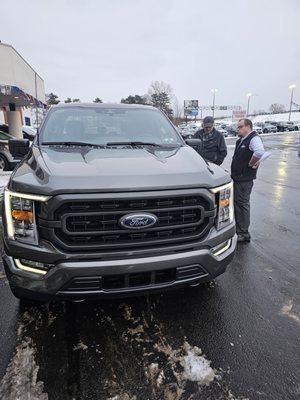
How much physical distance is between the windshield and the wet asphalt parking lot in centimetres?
172

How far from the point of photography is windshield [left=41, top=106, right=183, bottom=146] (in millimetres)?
3875

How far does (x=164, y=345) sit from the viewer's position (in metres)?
2.75

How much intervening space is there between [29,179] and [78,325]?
1313 millimetres

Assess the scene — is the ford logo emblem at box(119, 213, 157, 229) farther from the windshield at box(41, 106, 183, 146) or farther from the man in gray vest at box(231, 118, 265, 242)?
the man in gray vest at box(231, 118, 265, 242)

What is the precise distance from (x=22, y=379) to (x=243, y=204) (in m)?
3.78

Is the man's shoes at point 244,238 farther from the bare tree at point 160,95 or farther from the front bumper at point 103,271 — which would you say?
the bare tree at point 160,95

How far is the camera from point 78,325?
3.00m

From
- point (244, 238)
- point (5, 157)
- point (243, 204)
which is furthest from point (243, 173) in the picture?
point (5, 157)

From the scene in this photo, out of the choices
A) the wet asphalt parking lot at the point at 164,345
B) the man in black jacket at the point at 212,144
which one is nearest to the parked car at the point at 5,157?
the man in black jacket at the point at 212,144

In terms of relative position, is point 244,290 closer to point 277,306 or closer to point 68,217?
point 277,306

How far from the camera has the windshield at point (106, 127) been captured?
12.7 ft

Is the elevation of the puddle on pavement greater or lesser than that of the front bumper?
lesser

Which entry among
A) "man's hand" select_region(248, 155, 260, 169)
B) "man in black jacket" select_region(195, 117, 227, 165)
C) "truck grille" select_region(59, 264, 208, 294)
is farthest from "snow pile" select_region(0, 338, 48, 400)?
"man in black jacket" select_region(195, 117, 227, 165)

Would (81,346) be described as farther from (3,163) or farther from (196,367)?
(3,163)
